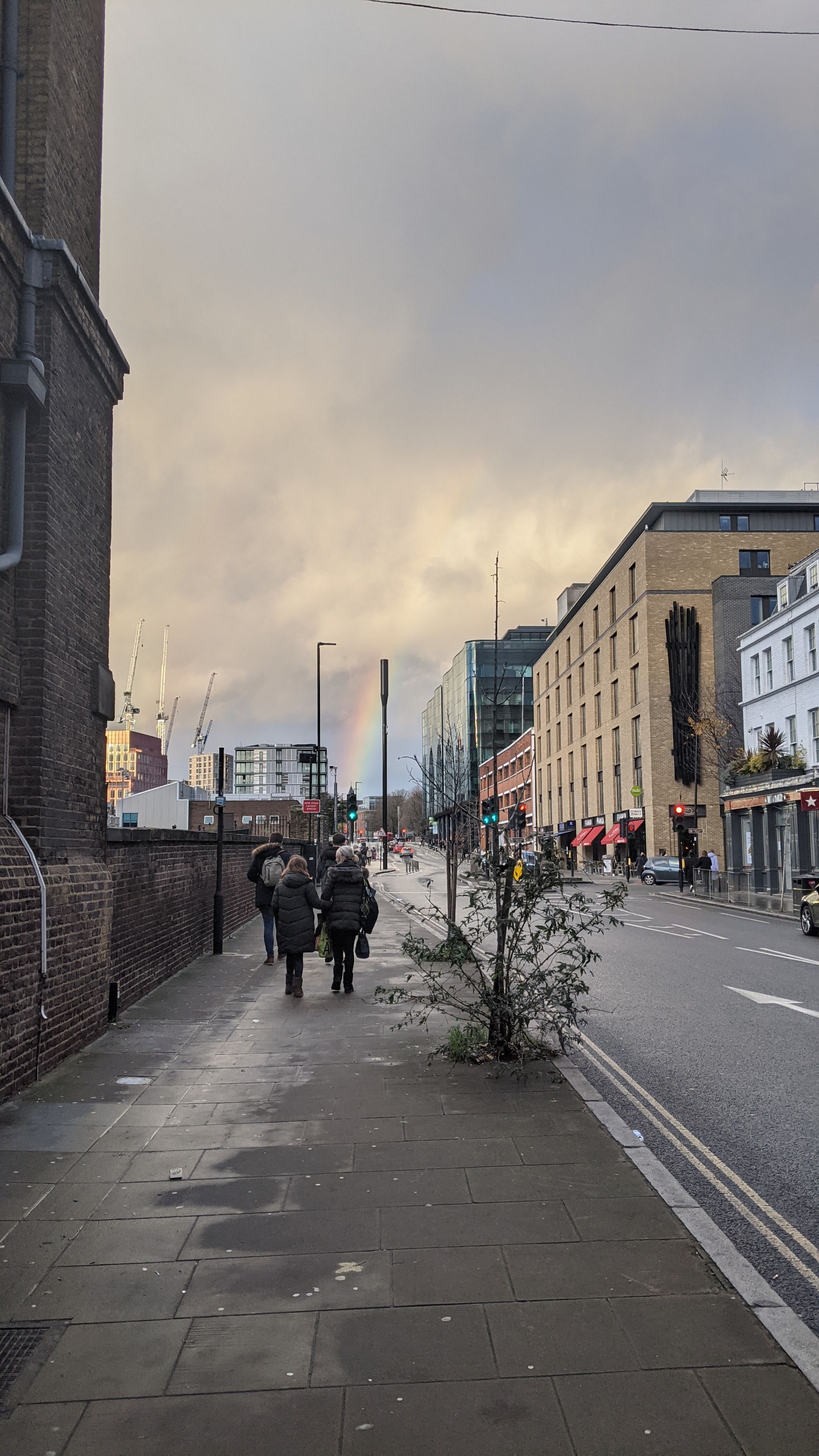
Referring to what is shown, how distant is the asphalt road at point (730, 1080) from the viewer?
5000 millimetres

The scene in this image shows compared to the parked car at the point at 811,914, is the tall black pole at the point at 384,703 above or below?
above

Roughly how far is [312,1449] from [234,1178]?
8.25ft

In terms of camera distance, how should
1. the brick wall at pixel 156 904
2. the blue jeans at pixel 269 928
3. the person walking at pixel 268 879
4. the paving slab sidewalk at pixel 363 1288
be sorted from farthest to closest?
the blue jeans at pixel 269 928
the person walking at pixel 268 879
the brick wall at pixel 156 904
the paving slab sidewalk at pixel 363 1288

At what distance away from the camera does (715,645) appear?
55.0m

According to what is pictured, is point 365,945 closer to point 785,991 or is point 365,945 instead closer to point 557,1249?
point 785,991

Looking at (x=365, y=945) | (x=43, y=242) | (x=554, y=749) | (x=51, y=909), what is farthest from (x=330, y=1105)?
(x=554, y=749)

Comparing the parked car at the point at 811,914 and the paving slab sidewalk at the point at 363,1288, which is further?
the parked car at the point at 811,914

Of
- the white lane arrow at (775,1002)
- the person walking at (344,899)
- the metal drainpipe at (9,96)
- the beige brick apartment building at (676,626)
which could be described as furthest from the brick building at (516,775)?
the metal drainpipe at (9,96)

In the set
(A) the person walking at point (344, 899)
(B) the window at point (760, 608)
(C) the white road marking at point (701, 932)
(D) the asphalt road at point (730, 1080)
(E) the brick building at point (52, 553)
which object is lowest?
(C) the white road marking at point (701, 932)

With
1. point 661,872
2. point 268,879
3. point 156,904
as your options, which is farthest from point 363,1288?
point 661,872

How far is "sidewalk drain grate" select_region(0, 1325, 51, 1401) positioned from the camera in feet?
11.5

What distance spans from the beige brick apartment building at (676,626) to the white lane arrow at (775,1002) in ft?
131

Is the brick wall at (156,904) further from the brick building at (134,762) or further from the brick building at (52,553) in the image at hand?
the brick building at (134,762)

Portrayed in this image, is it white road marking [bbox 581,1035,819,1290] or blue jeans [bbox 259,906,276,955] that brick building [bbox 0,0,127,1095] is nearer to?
white road marking [bbox 581,1035,819,1290]
